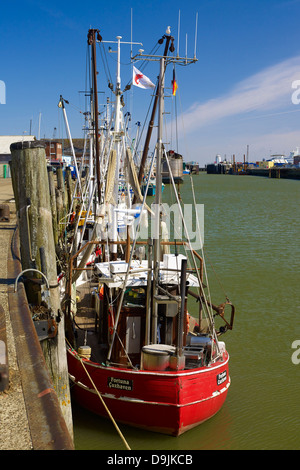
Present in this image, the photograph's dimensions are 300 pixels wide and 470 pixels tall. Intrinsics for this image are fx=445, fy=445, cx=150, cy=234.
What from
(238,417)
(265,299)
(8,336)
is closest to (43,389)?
(8,336)

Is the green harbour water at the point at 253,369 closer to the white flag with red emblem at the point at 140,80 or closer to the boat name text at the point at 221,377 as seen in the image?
the boat name text at the point at 221,377

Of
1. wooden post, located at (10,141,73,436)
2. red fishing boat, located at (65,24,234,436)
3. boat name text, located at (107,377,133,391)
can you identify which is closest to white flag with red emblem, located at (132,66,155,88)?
red fishing boat, located at (65,24,234,436)

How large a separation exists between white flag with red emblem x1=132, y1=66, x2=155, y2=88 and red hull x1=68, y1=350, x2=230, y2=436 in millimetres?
7294

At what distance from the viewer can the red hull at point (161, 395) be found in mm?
9477

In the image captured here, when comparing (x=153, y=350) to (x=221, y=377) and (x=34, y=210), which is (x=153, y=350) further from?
(x=34, y=210)

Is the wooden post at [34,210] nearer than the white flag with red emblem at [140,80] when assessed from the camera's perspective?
Yes

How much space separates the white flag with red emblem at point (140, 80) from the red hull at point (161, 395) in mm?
7294

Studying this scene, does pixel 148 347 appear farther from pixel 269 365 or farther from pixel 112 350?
pixel 269 365

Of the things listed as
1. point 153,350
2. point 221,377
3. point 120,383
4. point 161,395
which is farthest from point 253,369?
point 120,383

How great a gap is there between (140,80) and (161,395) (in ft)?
26.4

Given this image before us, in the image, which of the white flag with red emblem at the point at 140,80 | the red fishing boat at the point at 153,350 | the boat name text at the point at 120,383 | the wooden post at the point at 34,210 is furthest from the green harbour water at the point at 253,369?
the white flag with red emblem at the point at 140,80

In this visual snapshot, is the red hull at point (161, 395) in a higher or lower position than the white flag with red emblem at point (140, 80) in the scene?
lower

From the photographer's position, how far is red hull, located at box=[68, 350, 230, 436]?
9.48m

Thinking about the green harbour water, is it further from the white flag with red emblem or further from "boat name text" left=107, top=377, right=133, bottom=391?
the white flag with red emblem
